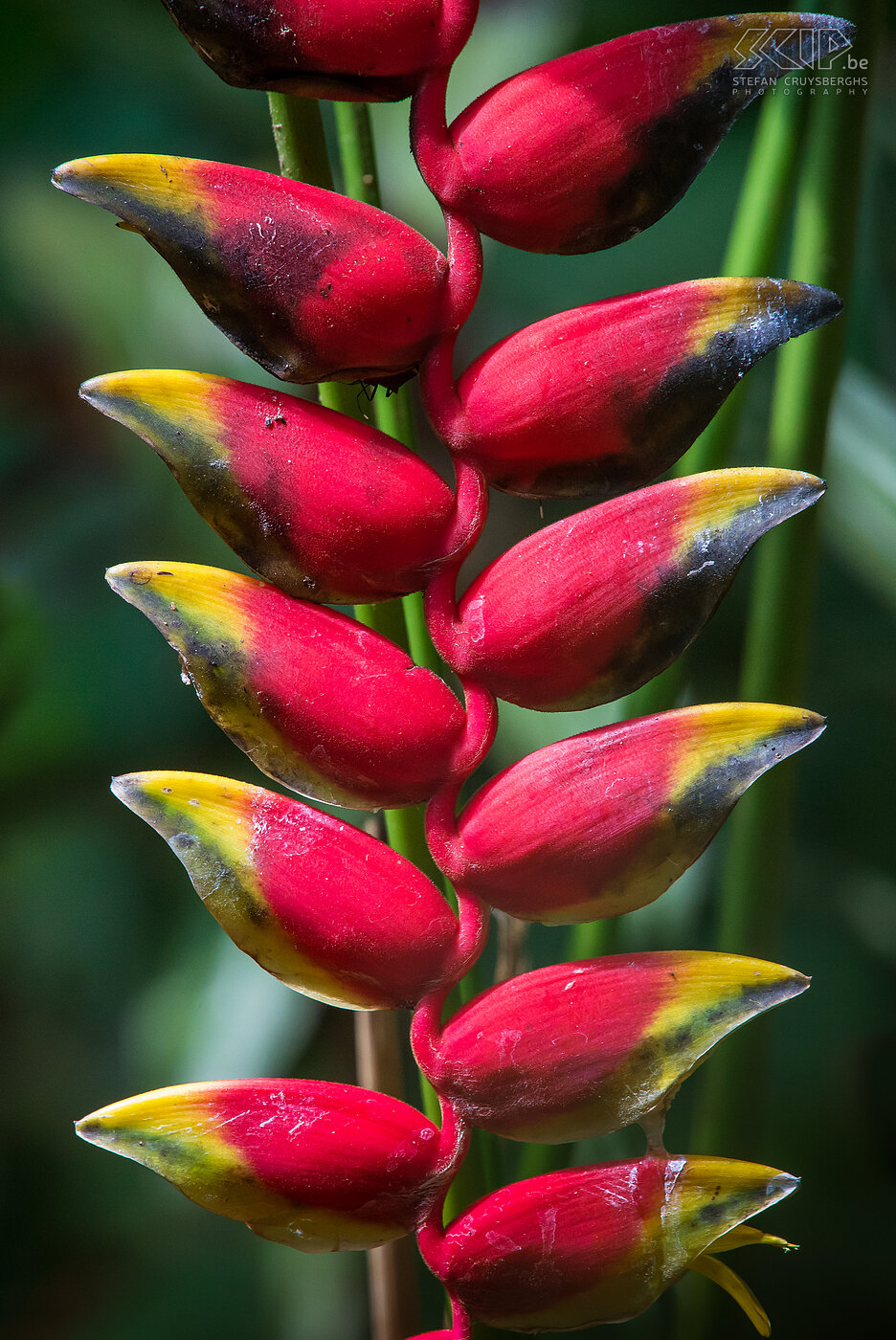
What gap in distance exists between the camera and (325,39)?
19 cm

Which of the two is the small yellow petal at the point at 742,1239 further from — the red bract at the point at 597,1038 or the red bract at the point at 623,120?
the red bract at the point at 623,120

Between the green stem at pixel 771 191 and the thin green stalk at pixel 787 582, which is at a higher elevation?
the green stem at pixel 771 191

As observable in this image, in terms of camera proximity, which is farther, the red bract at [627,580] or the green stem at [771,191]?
the green stem at [771,191]

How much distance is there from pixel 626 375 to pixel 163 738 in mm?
558

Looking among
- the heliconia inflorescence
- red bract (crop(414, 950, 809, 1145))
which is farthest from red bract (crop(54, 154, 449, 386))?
red bract (crop(414, 950, 809, 1145))

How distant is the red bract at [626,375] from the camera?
19 centimetres

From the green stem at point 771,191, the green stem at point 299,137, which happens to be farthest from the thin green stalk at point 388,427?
the green stem at point 771,191

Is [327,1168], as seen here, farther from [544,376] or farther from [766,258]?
[766,258]

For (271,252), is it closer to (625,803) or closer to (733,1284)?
(625,803)

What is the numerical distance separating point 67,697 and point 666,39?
562 millimetres

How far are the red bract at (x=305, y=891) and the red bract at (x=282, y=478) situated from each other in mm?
44

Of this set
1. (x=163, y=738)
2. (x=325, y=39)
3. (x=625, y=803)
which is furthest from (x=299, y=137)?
(x=163, y=738)

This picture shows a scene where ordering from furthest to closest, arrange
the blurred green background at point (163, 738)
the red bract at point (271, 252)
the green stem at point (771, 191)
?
1. the blurred green background at point (163, 738)
2. the green stem at point (771, 191)
3. the red bract at point (271, 252)

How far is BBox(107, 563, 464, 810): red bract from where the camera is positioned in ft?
0.63
